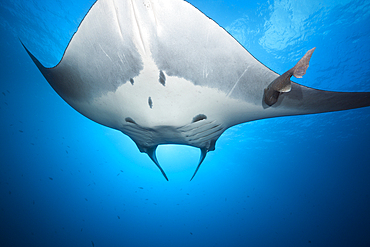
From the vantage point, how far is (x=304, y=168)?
1938 cm

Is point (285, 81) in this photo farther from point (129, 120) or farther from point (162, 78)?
point (129, 120)

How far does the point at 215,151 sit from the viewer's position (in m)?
15.9

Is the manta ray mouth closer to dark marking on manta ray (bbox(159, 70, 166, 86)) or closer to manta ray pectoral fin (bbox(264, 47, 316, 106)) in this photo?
dark marking on manta ray (bbox(159, 70, 166, 86))

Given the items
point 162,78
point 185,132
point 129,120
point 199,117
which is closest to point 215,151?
point 185,132

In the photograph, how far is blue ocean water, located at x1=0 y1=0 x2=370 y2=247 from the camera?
6340 millimetres

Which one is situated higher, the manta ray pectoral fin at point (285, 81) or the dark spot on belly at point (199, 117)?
the manta ray pectoral fin at point (285, 81)

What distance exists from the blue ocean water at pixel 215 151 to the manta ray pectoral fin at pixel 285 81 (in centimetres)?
545

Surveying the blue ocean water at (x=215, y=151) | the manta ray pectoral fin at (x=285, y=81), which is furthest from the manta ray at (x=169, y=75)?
the blue ocean water at (x=215, y=151)

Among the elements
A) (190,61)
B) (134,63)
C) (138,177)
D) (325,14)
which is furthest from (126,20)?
(138,177)

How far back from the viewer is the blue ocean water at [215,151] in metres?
6.34

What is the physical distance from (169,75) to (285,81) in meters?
1.03

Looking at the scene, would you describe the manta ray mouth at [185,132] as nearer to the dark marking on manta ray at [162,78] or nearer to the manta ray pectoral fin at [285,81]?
the dark marking on manta ray at [162,78]

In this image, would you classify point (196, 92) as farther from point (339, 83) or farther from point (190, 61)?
point (339, 83)

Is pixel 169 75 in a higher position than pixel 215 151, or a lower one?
lower
